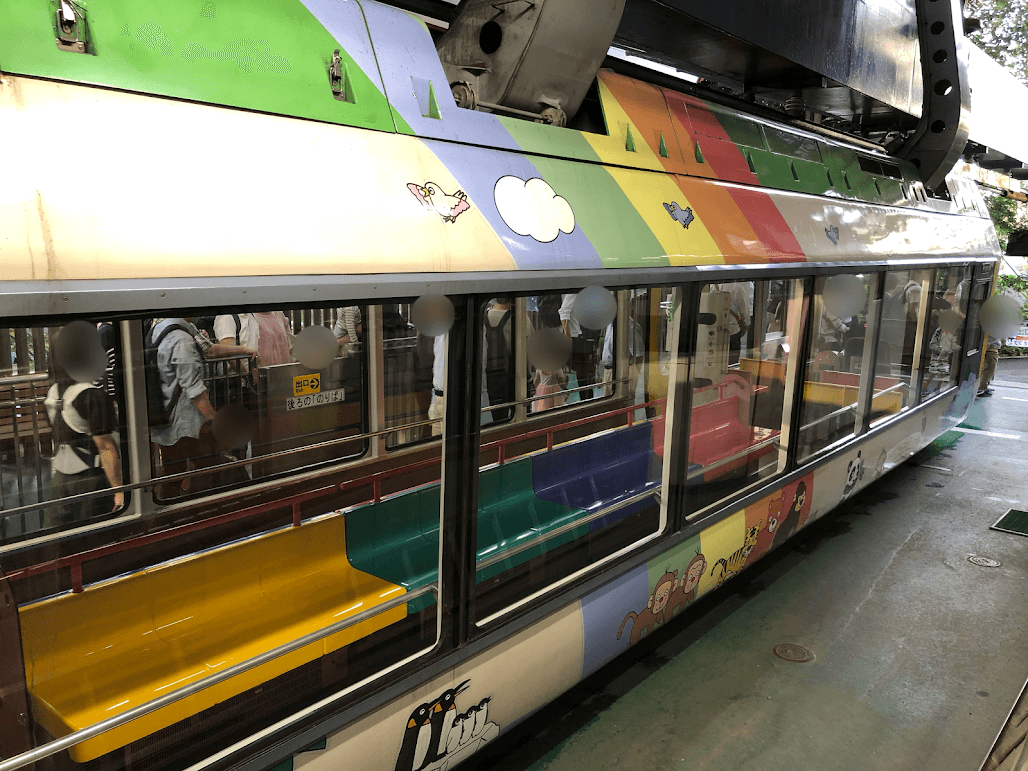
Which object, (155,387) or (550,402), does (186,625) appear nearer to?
(155,387)

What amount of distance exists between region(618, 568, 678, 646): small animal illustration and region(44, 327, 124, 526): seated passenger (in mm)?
2016

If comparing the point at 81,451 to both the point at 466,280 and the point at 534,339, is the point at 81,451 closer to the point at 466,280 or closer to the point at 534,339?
the point at 466,280

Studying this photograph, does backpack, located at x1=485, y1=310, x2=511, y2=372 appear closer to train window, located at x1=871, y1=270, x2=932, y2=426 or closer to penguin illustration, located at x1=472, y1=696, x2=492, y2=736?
penguin illustration, located at x1=472, y1=696, x2=492, y2=736

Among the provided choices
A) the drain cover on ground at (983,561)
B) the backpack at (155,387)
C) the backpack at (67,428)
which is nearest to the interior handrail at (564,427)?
the backpack at (155,387)

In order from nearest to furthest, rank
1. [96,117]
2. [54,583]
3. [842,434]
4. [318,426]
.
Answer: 1. [96,117]
2. [54,583]
3. [318,426]
4. [842,434]

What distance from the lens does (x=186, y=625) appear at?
2668 mm

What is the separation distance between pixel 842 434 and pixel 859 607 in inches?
43.3

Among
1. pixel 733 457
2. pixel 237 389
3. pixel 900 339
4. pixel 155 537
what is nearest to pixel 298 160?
pixel 237 389

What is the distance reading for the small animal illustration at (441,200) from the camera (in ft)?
6.85

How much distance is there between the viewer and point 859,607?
4.40 meters

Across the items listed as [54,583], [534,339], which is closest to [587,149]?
[534,339]

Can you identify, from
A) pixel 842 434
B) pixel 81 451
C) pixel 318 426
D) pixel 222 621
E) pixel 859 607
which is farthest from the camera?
pixel 842 434

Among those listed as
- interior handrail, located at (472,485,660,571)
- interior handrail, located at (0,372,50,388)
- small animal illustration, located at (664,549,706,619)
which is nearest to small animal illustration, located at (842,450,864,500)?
small animal illustration, located at (664,549,706,619)

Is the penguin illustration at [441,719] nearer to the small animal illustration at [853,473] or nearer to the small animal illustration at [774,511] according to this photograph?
the small animal illustration at [774,511]
